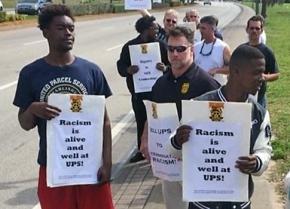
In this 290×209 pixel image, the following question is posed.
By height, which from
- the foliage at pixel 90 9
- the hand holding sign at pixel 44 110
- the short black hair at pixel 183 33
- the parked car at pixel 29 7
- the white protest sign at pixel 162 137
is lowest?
the foliage at pixel 90 9

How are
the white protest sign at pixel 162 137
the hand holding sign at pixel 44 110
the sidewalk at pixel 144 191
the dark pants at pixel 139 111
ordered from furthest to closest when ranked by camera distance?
the dark pants at pixel 139 111 → the sidewalk at pixel 144 191 → the white protest sign at pixel 162 137 → the hand holding sign at pixel 44 110

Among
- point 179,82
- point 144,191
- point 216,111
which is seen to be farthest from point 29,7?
point 216,111

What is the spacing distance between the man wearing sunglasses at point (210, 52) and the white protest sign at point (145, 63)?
559 mm

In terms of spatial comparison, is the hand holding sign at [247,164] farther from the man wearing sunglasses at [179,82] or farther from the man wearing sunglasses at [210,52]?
the man wearing sunglasses at [210,52]

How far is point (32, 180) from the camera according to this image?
728 centimetres

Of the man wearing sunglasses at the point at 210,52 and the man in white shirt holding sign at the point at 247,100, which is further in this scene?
the man wearing sunglasses at the point at 210,52

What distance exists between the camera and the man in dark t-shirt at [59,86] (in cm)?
377

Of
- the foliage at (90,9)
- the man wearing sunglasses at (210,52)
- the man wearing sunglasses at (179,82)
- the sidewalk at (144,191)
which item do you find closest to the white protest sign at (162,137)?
the man wearing sunglasses at (179,82)

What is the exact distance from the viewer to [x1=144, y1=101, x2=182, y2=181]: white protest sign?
159 inches

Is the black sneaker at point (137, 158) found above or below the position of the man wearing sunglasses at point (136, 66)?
below

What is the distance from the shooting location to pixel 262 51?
6.87 m

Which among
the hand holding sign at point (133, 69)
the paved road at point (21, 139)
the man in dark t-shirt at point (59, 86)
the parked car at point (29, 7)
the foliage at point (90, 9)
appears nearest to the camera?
the man in dark t-shirt at point (59, 86)

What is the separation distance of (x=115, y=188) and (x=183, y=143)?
11.1ft

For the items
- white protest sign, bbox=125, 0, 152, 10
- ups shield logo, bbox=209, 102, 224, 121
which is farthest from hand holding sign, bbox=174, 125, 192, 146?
white protest sign, bbox=125, 0, 152, 10
